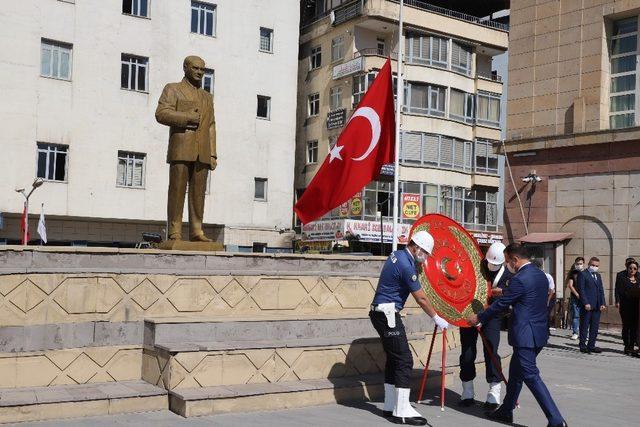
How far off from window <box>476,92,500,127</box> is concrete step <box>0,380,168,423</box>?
4152 cm

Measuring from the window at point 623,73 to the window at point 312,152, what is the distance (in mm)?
25386

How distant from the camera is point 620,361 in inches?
631

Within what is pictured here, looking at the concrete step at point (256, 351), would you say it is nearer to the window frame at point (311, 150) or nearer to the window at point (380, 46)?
the window frame at point (311, 150)

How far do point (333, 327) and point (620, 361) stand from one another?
772 centimetres

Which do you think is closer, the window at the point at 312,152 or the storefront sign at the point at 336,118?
the storefront sign at the point at 336,118

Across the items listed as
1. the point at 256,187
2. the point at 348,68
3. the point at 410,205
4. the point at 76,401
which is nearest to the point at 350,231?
the point at 410,205

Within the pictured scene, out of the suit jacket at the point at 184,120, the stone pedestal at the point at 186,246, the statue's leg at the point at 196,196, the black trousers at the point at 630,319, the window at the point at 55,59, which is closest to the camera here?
Result: the stone pedestal at the point at 186,246

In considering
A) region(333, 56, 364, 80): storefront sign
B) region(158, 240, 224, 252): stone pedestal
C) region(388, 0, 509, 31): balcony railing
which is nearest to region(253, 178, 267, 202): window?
region(333, 56, 364, 80): storefront sign

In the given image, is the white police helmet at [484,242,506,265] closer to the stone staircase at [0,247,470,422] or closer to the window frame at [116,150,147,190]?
the stone staircase at [0,247,470,422]

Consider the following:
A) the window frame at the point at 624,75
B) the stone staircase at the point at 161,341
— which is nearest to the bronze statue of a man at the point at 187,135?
the stone staircase at the point at 161,341

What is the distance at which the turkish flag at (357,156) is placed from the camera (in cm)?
1480

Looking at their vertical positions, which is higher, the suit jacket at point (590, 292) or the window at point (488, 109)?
the window at point (488, 109)

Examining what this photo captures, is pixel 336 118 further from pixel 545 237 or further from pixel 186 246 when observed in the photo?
pixel 186 246

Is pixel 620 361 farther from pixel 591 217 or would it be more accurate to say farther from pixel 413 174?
pixel 413 174
